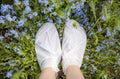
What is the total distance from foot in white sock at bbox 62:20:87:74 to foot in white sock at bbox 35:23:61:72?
2.1 inches

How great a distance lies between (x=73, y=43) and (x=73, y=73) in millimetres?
340

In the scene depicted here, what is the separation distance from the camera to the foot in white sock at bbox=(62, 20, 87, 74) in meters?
2.04

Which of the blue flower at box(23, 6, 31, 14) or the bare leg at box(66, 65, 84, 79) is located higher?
the blue flower at box(23, 6, 31, 14)

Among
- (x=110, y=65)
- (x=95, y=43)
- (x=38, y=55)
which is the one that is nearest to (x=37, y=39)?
(x=38, y=55)

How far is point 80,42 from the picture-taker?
2.15 meters

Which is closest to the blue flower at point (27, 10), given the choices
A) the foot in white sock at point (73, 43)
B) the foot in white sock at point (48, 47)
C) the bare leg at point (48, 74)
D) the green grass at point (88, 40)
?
the green grass at point (88, 40)

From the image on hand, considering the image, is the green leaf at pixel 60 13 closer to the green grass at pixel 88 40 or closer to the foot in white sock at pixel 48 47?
the green grass at pixel 88 40

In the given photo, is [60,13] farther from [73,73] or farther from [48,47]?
[73,73]

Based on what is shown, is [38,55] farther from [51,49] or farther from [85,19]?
[85,19]

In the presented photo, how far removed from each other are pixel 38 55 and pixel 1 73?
293 millimetres

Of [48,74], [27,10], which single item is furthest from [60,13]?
[48,74]

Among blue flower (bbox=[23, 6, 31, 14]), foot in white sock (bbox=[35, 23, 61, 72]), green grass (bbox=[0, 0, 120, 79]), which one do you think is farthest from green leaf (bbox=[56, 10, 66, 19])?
blue flower (bbox=[23, 6, 31, 14])

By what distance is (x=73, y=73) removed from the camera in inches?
73.1

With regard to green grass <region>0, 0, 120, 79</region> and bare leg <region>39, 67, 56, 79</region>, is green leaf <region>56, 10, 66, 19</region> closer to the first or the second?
green grass <region>0, 0, 120, 79</region>
